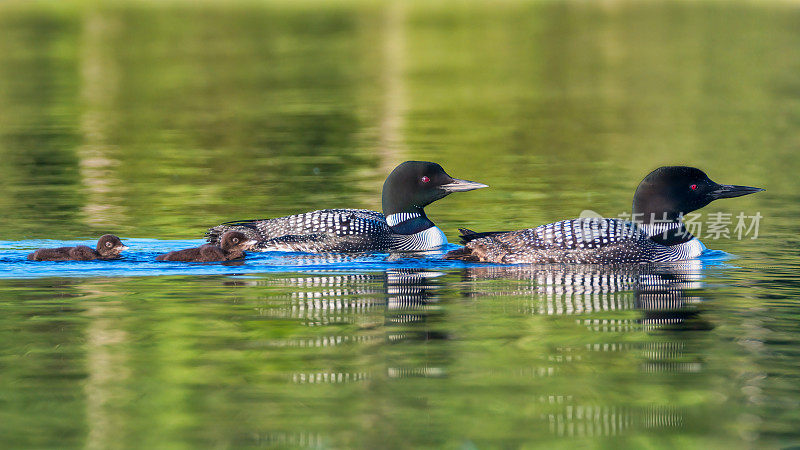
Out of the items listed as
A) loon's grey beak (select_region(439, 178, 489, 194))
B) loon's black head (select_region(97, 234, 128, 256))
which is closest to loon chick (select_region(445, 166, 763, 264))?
loon's grey beak (select_region(439, 178, 489, 194))

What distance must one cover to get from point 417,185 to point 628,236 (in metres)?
2.16

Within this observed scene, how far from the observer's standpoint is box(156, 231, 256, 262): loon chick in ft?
35.4

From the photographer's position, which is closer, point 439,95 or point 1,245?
point 1,245

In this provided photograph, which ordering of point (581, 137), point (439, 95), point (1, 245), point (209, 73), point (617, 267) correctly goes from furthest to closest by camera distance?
point (209, 73), point (439, 95), point (581, 137), point (1, 245), point (617, 267)

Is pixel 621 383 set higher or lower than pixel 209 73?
lower

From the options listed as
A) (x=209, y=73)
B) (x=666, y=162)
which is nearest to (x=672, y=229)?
(x=666, y=162)

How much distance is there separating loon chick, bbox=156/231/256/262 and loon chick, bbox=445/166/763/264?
1.70 m

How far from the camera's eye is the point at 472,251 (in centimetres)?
1105

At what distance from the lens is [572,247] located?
10.9 m

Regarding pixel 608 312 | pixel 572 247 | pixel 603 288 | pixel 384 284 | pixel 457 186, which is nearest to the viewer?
pixel 608 312

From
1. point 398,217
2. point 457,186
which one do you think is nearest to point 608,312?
point 457,186

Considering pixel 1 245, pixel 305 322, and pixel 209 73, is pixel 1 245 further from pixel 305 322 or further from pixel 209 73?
pixel 209 73

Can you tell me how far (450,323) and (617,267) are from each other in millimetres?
2684

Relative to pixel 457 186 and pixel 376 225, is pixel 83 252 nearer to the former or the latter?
pixel 376 225
